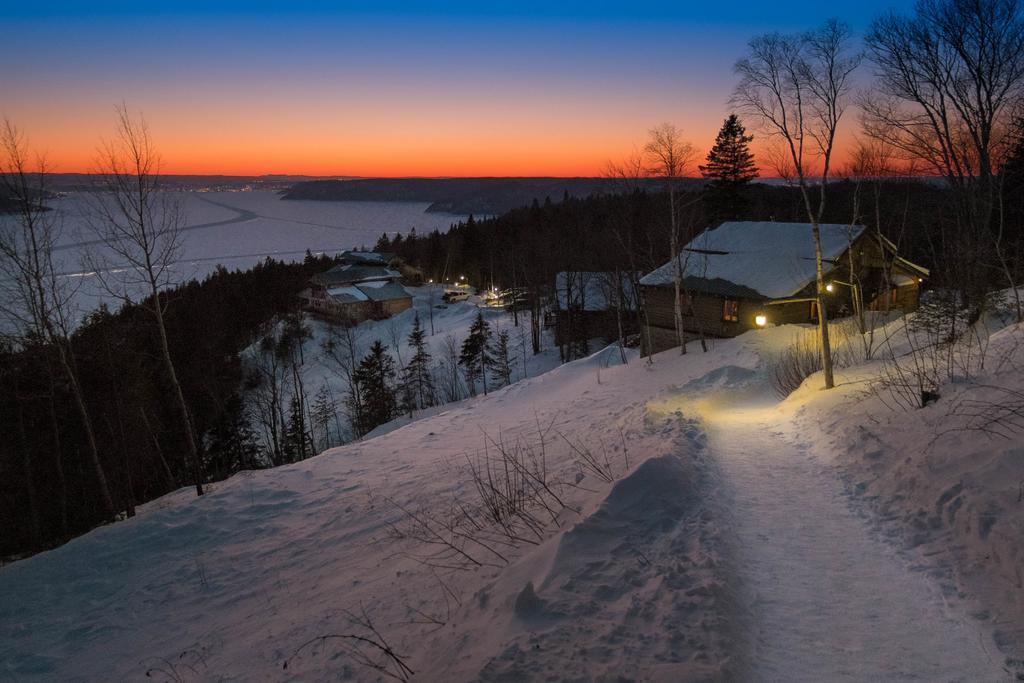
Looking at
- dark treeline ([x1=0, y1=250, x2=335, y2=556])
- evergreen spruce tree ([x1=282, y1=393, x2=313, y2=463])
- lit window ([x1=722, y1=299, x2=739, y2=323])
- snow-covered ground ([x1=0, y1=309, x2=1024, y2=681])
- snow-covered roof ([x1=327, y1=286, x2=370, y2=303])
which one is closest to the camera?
snow-covered ground ([x1=0, y1=309, x2=1024, y2=681])

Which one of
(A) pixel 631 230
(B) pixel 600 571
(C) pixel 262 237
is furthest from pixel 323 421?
(C) pixel 262 237

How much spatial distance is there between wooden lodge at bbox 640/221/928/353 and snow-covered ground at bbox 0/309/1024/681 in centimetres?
1651

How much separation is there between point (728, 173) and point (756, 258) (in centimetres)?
2059

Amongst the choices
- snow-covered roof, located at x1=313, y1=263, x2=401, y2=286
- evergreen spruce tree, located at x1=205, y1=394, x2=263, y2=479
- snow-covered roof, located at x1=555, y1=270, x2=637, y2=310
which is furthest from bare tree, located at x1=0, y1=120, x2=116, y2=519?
snow-covered roof, located at x1=313, y1=263, x2=401, y2=286

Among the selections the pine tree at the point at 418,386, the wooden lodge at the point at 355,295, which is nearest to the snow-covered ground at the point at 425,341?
the pine tree at the point at 418,386

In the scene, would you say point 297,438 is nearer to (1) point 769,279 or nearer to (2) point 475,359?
(2) point 475,359

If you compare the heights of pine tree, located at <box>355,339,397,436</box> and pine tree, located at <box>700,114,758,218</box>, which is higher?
pine tree, located at <box>700,114,758,218</box>

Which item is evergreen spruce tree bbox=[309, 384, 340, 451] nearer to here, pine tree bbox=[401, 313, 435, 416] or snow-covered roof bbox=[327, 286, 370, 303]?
pine tree bbox=[401, 313, 435, 416]

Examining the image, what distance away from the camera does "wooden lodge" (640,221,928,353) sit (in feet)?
89.2

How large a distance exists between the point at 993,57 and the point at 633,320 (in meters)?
30.0

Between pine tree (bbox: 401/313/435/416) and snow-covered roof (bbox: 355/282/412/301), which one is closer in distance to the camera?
pine tree (bbox: 401/313/435/416)

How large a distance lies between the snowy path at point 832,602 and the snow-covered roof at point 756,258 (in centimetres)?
2140

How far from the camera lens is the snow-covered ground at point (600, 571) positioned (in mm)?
4461

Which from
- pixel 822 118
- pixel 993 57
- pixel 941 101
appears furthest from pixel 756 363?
pixel 993 57
